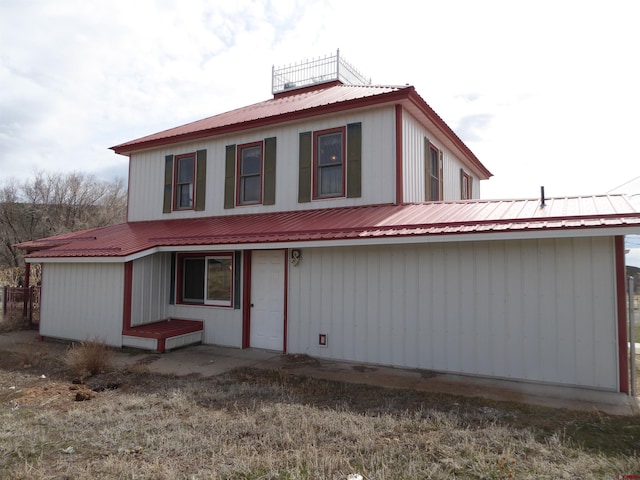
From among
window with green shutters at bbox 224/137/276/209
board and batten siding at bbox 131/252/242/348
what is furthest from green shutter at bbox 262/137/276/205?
board and batten siding at bbox 131/252/242/348

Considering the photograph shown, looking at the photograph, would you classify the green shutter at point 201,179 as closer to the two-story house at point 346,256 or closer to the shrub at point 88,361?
the two-story house at point 346,256

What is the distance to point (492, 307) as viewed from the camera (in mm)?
7266

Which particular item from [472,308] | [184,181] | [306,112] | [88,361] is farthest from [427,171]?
[88,361]

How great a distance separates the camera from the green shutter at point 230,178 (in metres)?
11.9

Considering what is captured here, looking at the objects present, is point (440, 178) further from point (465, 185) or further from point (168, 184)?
point (168, 184)

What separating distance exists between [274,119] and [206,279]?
14.7ft

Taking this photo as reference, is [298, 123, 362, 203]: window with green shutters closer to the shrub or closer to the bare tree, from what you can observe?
the shrub

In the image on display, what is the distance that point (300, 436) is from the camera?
4.71m

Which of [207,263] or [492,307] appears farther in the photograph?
[207,263]

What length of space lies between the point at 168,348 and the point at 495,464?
7698 mm

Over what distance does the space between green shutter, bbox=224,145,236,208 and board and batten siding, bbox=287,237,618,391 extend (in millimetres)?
3787

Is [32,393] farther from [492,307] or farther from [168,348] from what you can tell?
[492,307]

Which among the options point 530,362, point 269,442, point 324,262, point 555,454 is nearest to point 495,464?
point 555,454

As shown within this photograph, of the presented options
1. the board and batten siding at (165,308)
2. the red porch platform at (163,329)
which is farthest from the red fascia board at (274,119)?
the red porch platform at (163,329)
